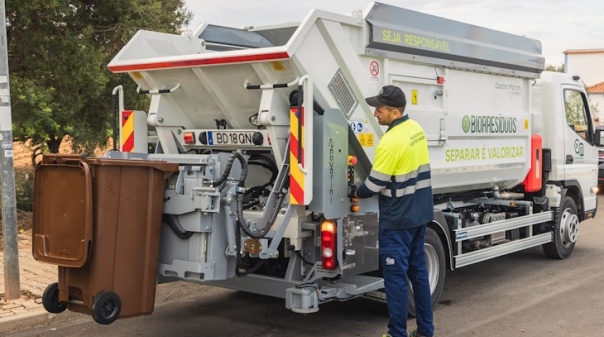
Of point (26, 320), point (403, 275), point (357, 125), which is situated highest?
point (357, 125)

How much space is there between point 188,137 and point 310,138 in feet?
5.07

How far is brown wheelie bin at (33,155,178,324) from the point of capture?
4.62m

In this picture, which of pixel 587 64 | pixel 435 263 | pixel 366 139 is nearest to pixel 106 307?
pixel 366 139

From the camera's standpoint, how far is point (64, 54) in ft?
30.1

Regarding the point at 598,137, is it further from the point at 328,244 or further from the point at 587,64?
the point at 587,64

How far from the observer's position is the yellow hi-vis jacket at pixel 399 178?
5238 mm

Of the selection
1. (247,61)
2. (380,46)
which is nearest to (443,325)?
(380,46)

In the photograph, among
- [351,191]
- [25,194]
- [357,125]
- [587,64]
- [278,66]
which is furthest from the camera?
[587,64]

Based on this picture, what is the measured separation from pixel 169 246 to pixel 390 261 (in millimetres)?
1660

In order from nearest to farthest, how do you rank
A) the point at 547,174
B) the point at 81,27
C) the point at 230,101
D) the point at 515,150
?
the point at 230,101
the point at 515,150
the point at 547,174
the point at 81,27

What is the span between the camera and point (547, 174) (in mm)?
8805

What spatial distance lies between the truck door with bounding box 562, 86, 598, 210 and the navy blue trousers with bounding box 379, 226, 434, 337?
14.1 feet

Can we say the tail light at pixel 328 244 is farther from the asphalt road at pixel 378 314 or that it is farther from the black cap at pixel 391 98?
the black cap at pixel 391 98

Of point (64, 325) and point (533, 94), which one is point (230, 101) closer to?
point (64, 325)
